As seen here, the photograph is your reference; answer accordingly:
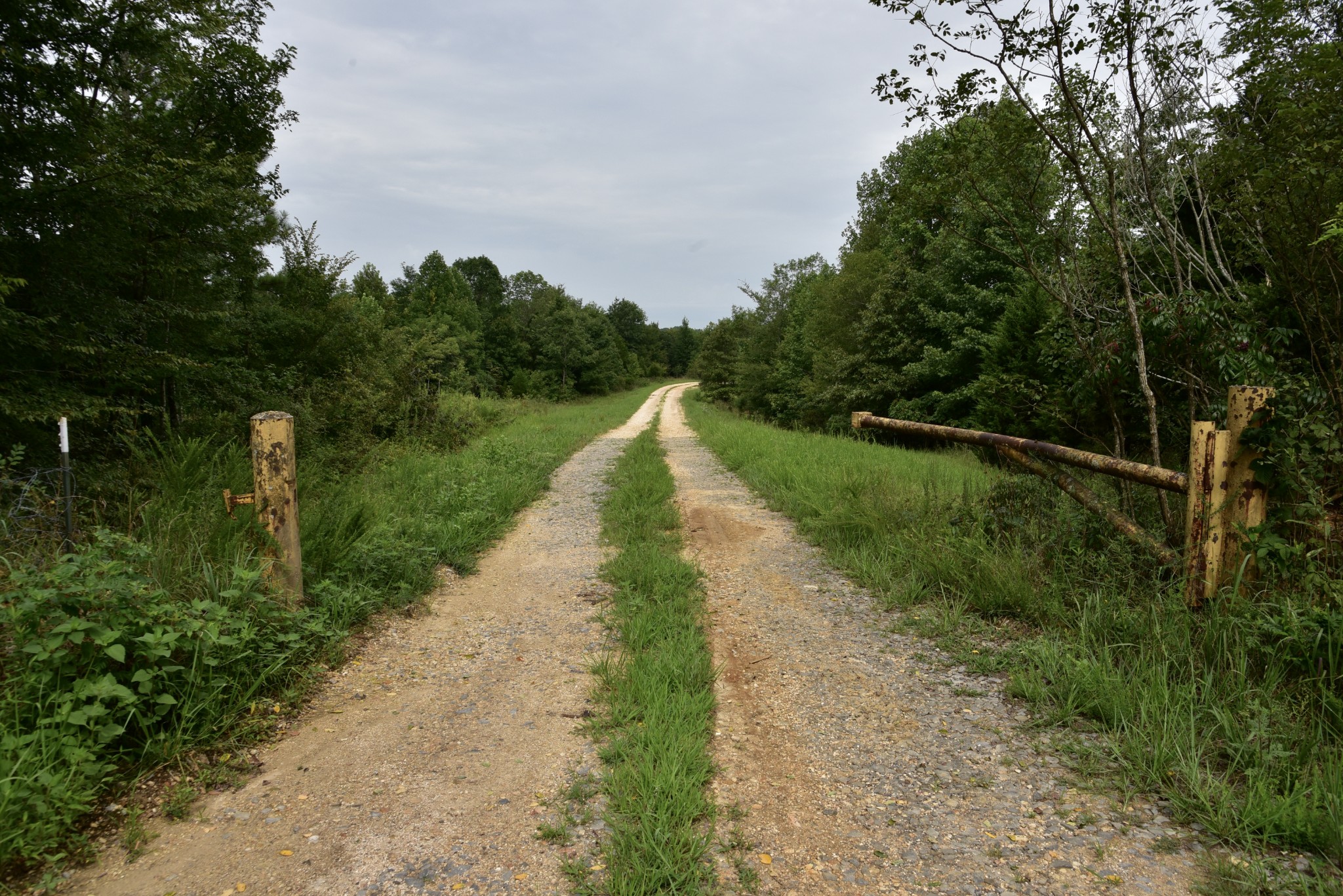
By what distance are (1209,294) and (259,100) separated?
12.0 metres

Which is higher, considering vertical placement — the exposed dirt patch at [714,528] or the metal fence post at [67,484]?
the metal fence post at [67,484]

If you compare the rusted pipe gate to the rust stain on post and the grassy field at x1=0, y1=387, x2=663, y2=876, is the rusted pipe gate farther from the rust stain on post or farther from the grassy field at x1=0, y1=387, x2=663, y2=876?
the grassy field at x1=0, y1=387, x2=663, y2=876

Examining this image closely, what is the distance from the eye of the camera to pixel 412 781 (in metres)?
2.81

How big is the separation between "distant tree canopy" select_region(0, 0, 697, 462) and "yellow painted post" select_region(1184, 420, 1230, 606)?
24.5 ft

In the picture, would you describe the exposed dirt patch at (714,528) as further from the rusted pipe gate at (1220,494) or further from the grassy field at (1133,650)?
the rusted pipe gate at (1220,494)

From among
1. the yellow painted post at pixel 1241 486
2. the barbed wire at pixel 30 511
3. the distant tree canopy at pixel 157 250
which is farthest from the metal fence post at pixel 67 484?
the yellow painted post at pixel 1241 486

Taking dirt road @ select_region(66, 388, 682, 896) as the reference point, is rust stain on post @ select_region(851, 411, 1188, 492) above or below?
above

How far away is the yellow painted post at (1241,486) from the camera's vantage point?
344cm

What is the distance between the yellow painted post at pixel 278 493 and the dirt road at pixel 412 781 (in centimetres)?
72

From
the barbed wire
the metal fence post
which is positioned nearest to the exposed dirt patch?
the metal fence post

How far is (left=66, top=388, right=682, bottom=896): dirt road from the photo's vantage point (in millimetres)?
2246

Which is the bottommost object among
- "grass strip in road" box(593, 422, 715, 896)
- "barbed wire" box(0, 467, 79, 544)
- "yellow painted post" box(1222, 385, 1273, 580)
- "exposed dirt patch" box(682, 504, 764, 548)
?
"grass strip in road" box(593, 422, 715, 896)

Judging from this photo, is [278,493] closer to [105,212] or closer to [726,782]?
[726,782]

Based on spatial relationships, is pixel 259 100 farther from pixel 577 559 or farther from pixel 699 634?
pixel 699 634
